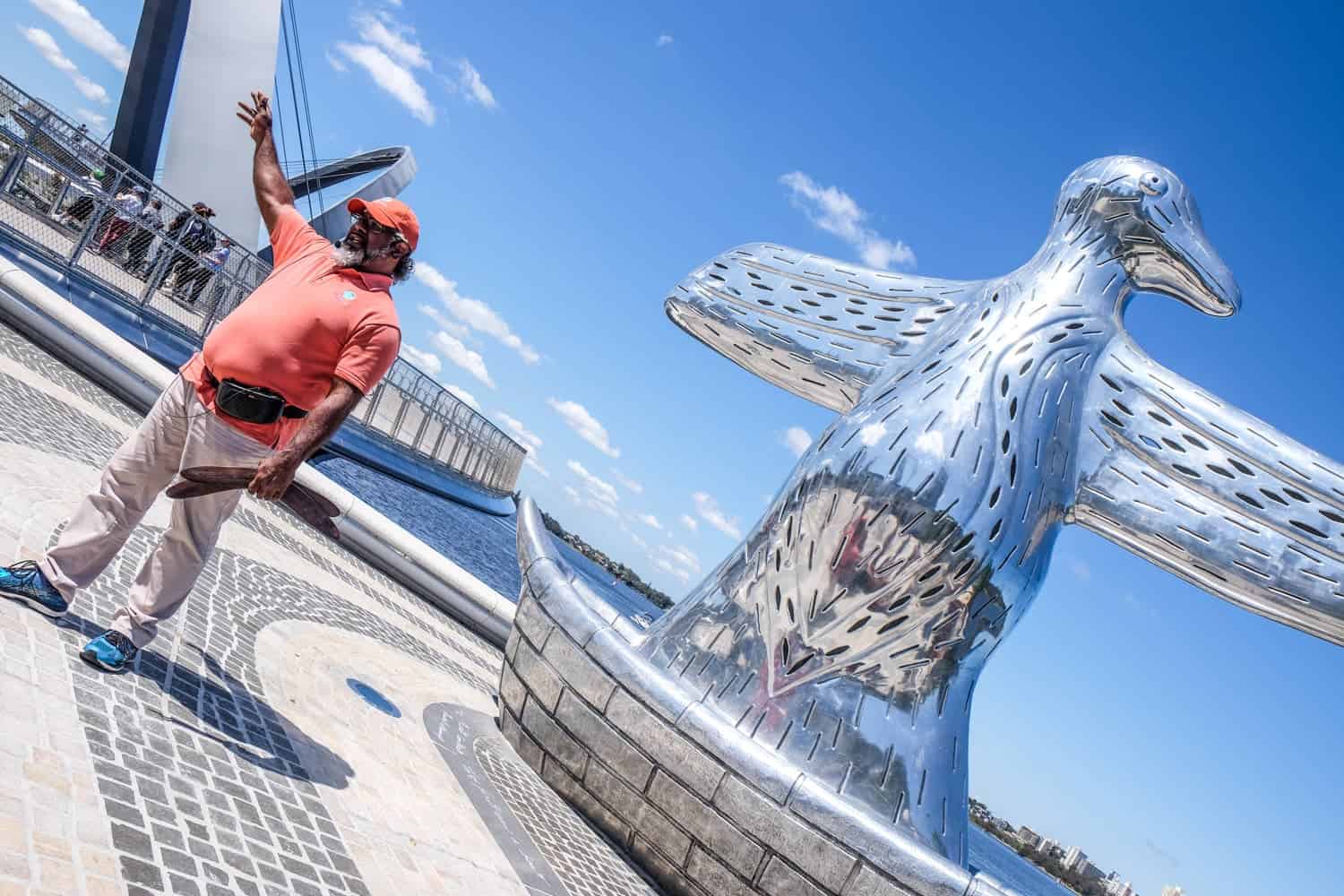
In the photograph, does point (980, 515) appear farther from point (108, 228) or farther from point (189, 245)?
point (189, 245)

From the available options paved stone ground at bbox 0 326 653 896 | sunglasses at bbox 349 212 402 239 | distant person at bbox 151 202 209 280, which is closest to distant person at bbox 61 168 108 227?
distant person at bbox 151 202 209 280

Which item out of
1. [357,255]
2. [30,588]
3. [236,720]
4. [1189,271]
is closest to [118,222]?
[30,588]

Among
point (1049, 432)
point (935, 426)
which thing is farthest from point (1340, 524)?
point (935, 426)

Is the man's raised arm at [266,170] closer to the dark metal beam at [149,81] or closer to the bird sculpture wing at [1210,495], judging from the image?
the bird sculpture wing at [1210,495]

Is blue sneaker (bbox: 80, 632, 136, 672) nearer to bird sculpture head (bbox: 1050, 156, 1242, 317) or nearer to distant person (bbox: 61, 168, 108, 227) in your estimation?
bird sculpture head (bbox: 1050, 156, 1242, 317)

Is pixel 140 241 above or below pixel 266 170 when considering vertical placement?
below

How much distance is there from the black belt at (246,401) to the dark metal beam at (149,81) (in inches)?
710

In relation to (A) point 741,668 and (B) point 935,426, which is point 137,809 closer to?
(A) point 741,668

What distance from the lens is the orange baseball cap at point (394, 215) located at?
411 centimetres

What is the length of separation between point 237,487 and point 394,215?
122cm

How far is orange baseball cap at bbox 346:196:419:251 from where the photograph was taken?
13.5 ft

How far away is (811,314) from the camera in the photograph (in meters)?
6.22

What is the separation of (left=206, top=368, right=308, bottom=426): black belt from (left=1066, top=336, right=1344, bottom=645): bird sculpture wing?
3866 mm

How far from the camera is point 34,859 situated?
2516 mm
